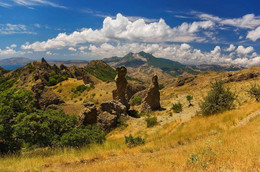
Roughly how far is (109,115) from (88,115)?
9.08 ft

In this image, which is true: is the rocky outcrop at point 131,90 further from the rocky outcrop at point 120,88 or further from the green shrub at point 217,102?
the green shrub at point 217,102

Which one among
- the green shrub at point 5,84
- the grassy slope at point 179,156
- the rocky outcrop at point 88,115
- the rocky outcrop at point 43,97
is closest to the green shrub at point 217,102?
the grassy slope at point 179,156

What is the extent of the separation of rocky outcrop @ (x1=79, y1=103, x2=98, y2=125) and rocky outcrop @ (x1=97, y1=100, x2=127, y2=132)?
2.34 feet

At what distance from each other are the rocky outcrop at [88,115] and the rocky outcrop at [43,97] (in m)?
6.77

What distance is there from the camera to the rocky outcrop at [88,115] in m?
18.8

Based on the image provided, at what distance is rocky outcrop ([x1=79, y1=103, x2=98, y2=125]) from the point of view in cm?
1875

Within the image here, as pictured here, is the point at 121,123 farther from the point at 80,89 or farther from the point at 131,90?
the point at 80,89

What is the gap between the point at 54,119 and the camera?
1247cm

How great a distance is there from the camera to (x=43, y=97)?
910 inches

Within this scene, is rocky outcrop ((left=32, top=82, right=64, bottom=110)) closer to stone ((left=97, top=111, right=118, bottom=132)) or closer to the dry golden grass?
stone ((left=97, top=111, right=118, bottom=132))

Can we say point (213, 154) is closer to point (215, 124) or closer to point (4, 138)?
point (215, 124)

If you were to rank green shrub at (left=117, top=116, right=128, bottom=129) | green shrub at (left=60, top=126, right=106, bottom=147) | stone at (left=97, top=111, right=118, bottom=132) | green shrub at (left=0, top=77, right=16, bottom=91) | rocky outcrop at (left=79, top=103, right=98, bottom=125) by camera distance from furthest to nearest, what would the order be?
1. green shrub at (left=0, top=77, right=16, bottom=91)
2. green shrub at (left=117, top=116, right=128, bottom=129)
3. stone at (left=97, top=111, right=118, bottom=132)
4. rocky outcrop at (left=79, top=103, right=98, bottom=125)
5. green shrub at (left=60, top=126, right=106, bottom=147)

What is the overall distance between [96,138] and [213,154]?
29.8 feet

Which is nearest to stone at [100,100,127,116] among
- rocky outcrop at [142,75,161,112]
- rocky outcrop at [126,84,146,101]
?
rocky outcrop at [142,75,161,112]
